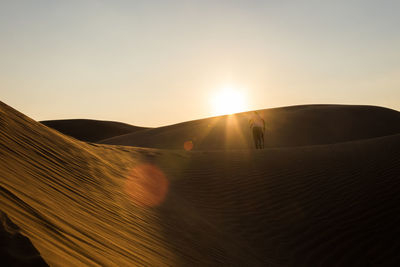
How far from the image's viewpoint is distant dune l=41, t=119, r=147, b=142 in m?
56.3

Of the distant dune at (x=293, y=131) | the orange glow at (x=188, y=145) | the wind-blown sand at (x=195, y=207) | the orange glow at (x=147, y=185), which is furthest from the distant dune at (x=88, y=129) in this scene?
the wind-blown sand at (x=195, y=207)

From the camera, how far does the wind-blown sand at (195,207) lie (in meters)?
3.02

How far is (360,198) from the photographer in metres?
7.15

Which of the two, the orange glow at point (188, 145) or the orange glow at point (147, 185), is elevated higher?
the orange glow at point (188, 145)

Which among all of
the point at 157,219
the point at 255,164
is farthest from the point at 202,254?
the point at 255,164

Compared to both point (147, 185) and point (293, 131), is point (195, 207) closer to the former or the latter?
point (147, 185)

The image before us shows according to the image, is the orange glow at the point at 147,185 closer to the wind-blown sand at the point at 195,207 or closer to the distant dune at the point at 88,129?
the wind-blown sand at the point at 195,207

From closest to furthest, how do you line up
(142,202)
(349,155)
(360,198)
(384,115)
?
(142,202) < (360,198) < (349,155) < (384,115)

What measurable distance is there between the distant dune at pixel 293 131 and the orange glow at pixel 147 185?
577 inches

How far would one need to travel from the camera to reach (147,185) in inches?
301

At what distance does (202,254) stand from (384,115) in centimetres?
3669

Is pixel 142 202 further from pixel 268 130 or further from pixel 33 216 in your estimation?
pixel 268 130

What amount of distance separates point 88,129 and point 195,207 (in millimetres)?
55517

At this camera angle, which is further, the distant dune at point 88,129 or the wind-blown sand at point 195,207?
the distant dune at point 88,129
